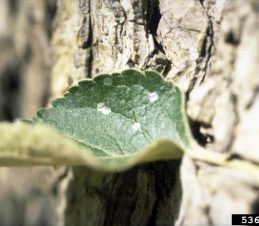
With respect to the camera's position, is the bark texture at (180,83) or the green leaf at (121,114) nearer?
the bark texture at (180,83)

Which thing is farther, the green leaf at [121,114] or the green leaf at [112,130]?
the green leaf at [121,114]

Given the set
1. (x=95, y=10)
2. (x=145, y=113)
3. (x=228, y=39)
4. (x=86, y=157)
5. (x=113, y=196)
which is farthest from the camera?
(x=95, y=10)

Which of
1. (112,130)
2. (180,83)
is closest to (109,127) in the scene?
(112,130)

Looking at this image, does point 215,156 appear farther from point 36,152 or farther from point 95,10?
point 95,10

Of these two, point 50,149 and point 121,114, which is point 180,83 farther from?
point 50,149

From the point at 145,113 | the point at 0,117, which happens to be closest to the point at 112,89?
the point at 145,113
